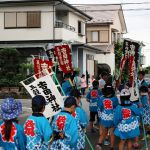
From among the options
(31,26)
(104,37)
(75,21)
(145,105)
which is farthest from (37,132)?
(104,37)

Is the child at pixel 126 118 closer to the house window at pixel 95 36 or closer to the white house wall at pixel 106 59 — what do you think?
the white house wall at pixel 106 59

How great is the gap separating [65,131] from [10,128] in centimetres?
93

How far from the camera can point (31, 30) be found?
3250 cm

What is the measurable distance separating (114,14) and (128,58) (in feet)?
123

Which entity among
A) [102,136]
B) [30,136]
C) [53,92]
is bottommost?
[102,136]

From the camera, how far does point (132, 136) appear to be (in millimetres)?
8859

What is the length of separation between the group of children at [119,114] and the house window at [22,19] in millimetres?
20653

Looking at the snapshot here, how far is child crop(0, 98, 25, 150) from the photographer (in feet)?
18.7

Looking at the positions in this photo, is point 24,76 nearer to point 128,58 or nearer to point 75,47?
point 75,47

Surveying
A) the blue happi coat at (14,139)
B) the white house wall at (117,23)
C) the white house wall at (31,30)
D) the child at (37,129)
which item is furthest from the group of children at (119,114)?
the white house wall at (117,23)

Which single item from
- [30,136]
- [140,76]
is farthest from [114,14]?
[30,136]

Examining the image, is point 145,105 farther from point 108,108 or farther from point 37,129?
point 37,129

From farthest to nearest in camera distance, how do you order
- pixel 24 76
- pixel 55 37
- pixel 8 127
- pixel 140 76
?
pixel 55 37, pixel 24 76, pixel 140 76, pixel 8 127

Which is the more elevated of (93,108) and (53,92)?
(53,92)
